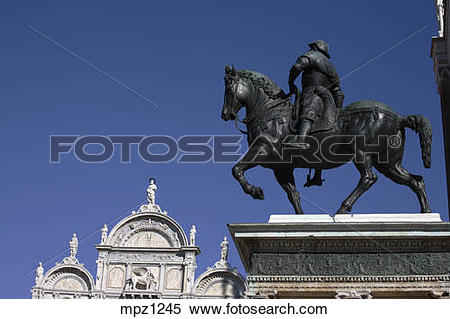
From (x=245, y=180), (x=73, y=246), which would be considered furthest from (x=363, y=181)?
(x=73, y=246)

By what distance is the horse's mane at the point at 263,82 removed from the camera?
31.1 feet

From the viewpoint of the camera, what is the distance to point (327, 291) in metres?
8.33

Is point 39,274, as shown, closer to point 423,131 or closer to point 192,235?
point 192,235

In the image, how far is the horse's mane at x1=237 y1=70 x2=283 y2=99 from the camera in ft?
31.1

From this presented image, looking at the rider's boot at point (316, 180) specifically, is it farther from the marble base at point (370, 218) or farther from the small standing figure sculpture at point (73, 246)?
the small standing figure sculpture at point (73, 246)

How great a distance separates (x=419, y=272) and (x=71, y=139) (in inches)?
187

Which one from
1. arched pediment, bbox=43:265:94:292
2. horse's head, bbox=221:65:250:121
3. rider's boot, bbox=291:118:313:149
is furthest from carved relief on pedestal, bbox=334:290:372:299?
arched pediment, bbox=43:265:94:292

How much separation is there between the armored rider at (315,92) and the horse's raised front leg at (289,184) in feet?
0.85

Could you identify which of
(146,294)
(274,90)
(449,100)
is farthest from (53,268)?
(274,90)

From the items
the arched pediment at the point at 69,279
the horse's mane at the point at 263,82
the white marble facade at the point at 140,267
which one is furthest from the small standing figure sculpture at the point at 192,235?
the horse's mane at the point at 263,82

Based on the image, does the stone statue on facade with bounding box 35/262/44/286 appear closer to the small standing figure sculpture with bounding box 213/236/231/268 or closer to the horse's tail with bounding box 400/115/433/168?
the small standing figure sculpture with bounding box 213/236/231/268

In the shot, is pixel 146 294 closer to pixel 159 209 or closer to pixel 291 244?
pixel 159 209

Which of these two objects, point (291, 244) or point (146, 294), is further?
point (146, 294)

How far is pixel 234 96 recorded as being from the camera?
9.38 meters
